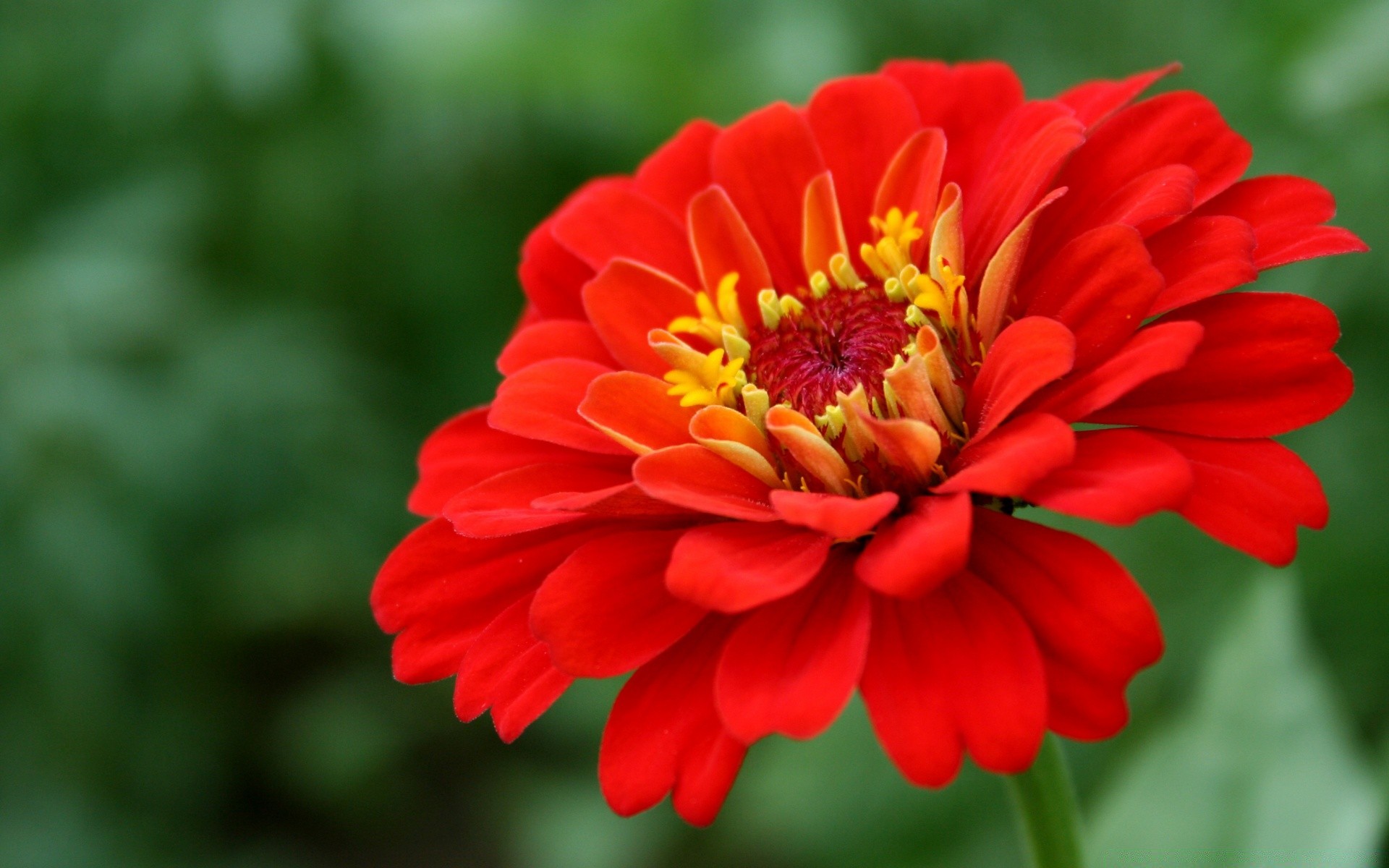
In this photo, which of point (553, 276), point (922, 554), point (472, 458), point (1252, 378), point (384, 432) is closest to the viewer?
point (922, 554)

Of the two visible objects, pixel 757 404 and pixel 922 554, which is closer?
pixel 922 554

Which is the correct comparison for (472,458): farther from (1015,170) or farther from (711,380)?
(1015,170)

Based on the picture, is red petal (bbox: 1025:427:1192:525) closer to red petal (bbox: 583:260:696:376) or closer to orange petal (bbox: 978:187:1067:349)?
orange petal (bbox: 978:187:1067:349)

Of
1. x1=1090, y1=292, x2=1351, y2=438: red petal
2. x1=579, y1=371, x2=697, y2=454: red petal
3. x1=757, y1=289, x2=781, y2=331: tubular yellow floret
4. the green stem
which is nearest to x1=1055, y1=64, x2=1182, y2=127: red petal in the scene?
x1=1090, y1=292, x2=1351, y2=438: red petal

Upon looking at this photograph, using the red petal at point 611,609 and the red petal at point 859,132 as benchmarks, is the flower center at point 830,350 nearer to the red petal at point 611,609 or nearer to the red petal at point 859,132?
the red petal at point 859,132

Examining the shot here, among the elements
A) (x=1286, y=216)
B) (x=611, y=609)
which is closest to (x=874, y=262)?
(x=1286, y=216)

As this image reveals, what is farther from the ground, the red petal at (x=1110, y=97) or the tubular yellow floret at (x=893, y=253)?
the red petal at (x=1110, y=97)

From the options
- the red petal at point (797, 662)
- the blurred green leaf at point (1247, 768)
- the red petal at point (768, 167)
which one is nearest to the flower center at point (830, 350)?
the red petal at point (768, 167)
